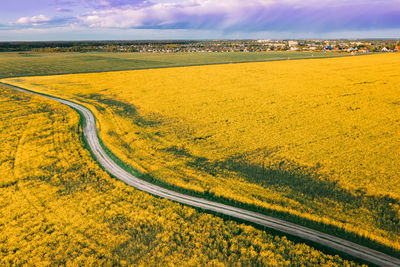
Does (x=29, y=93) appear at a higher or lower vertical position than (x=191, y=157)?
higher

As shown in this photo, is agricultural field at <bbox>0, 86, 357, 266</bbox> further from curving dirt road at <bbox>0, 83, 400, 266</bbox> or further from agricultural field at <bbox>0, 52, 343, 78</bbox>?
agricultural field at <bbox>0, 52, 343, 78</bbox>

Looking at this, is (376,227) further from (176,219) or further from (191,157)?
(191,157)

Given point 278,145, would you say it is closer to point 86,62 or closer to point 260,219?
point 260,219

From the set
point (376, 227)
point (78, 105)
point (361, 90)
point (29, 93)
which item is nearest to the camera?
point (376, 227)

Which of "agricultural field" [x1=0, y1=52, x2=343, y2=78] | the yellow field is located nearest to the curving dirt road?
the yellow field

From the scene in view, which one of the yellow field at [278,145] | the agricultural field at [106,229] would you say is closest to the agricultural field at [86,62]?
the yellow field at [278,145]

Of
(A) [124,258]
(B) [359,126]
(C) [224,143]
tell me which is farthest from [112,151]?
(B) [359,126]
